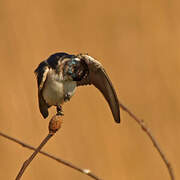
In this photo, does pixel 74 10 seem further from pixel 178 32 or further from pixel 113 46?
pixel 178 32

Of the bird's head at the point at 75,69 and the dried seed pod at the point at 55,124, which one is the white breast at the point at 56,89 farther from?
the dried seed pod at the point at 55,124

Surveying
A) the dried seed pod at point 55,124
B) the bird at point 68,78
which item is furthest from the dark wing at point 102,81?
the dried seed pod at point 55,124

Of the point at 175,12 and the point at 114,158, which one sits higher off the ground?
the point at 175,12

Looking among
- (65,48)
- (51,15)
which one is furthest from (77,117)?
(51,15)

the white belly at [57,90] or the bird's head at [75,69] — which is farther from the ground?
the bird's head at [75,69]

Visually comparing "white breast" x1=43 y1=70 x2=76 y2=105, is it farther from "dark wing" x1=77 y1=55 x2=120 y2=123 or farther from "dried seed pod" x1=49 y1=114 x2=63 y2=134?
"dried seed pod" x1=49 y1=114 x2=63 y2=134

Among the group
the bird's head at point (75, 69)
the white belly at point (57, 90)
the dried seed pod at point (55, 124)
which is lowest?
the dried seed pod at point (55, 124)

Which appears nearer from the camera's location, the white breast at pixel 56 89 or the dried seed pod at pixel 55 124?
the dried seed pod at pixel 55 124

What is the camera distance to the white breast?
1841 millimetres

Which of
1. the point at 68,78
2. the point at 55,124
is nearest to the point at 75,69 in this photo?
the point at 68,78

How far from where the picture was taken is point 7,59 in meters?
3.94

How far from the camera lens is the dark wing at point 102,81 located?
6.10 feet

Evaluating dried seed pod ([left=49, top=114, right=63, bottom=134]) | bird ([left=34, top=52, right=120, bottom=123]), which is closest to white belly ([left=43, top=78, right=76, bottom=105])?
bird ([left=34, top=52, right=120, bottom=123])

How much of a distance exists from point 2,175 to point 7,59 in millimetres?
659
